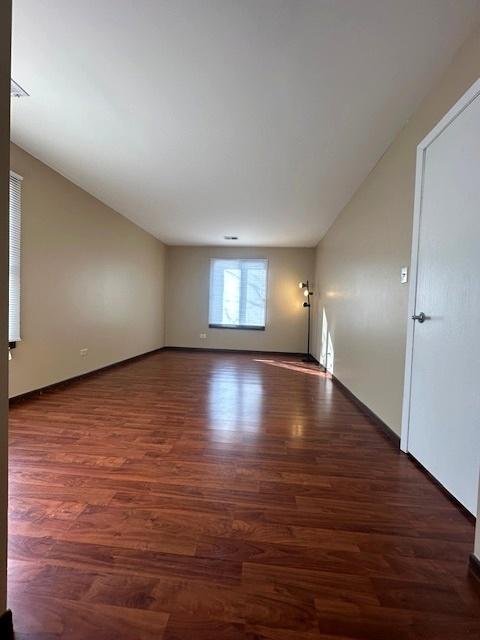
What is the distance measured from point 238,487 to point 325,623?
2.57ft

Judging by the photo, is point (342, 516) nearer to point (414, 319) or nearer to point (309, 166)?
point (414, 319)

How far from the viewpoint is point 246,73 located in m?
1.92

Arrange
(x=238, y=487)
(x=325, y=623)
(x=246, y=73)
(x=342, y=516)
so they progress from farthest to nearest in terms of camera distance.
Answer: (x=246, y=73), (x=238, y=487), (x=342, y=516), (x=325, y=623)

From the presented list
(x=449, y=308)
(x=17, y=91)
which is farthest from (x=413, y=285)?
(x=17, y=91)

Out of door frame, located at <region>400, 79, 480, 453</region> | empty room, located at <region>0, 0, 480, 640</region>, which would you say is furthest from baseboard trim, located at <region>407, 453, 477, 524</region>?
door frame, located at <region>400, 79, 480, 453</region>

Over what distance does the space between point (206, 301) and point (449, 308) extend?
19.5 ft

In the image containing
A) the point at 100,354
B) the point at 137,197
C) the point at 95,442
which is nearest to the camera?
the point at 95,442

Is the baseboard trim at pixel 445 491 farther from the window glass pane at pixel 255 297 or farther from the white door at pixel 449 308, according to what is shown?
the window glass pane at pixel 255 297

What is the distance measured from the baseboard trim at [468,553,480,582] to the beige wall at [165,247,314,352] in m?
5.98

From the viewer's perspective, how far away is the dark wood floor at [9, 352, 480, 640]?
971mm

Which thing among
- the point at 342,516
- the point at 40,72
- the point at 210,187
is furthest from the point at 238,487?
the point at 210,187

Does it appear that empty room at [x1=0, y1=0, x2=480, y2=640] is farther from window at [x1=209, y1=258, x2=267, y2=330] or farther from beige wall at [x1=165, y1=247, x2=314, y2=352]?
window at [x1=209, y1=258, x2=267, y2=330]

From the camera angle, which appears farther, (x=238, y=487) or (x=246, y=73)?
(x=246, y=73)

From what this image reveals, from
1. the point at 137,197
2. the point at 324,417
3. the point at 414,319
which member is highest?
the point at 137,197
